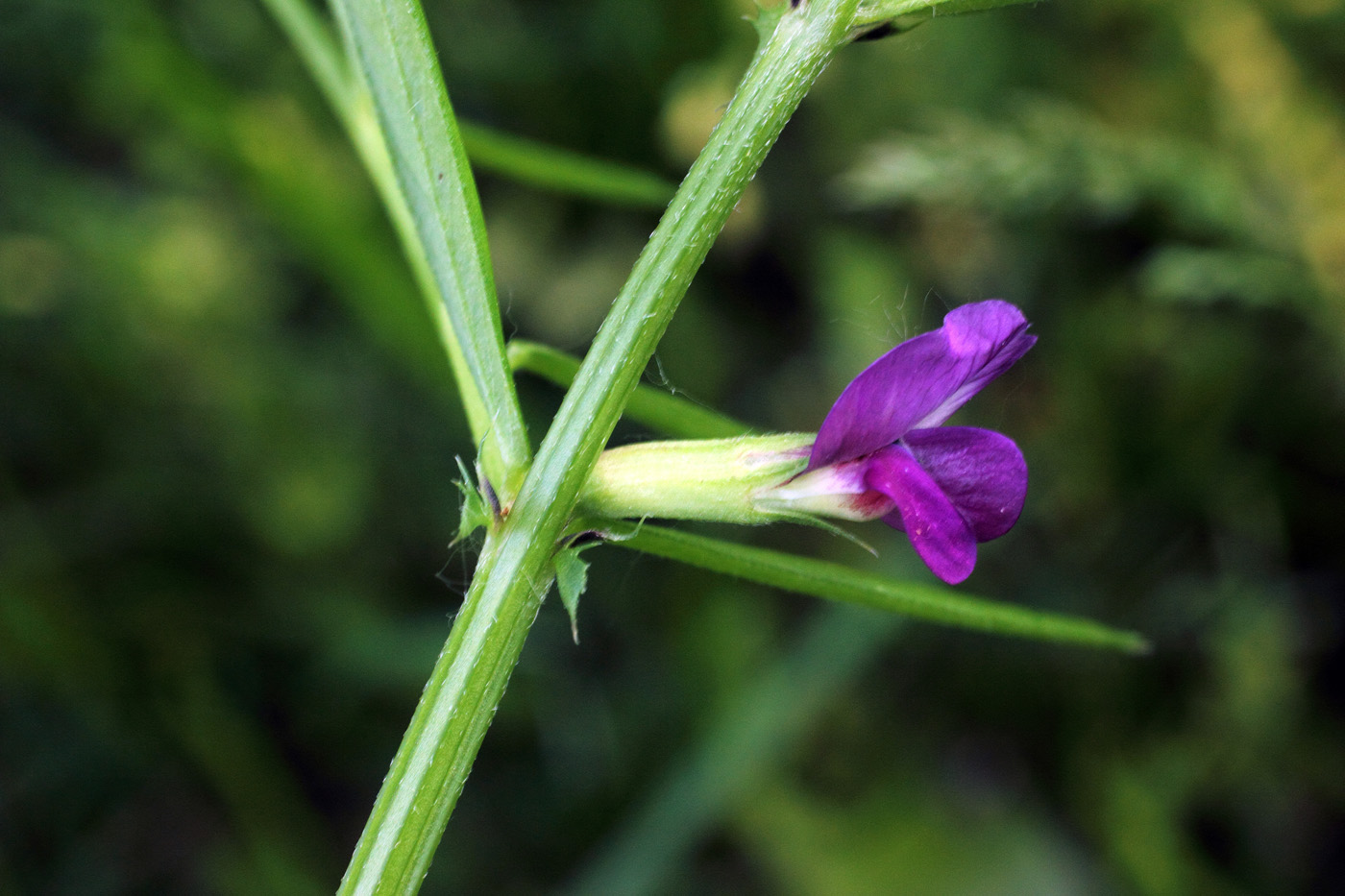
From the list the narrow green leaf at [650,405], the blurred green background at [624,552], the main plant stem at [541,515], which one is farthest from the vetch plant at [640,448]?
the blurred green background at [624,552]

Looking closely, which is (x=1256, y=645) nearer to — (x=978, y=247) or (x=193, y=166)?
(x=978, y=247)

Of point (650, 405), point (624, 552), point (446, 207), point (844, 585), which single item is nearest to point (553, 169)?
point (650, 405)

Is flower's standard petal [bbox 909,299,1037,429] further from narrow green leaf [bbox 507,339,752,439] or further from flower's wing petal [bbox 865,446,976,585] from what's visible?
narrow green leaf [bbox 507,339,752,439]

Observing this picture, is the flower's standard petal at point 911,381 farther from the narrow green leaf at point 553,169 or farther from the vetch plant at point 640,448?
the narrow green leaf at point 553,169

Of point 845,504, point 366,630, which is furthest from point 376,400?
point 845,504

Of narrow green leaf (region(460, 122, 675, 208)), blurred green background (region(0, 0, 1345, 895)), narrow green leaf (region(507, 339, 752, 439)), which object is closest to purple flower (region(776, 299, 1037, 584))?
narrow green leaf (region(507, 339, 752, 439))

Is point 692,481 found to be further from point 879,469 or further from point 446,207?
point 446,207
